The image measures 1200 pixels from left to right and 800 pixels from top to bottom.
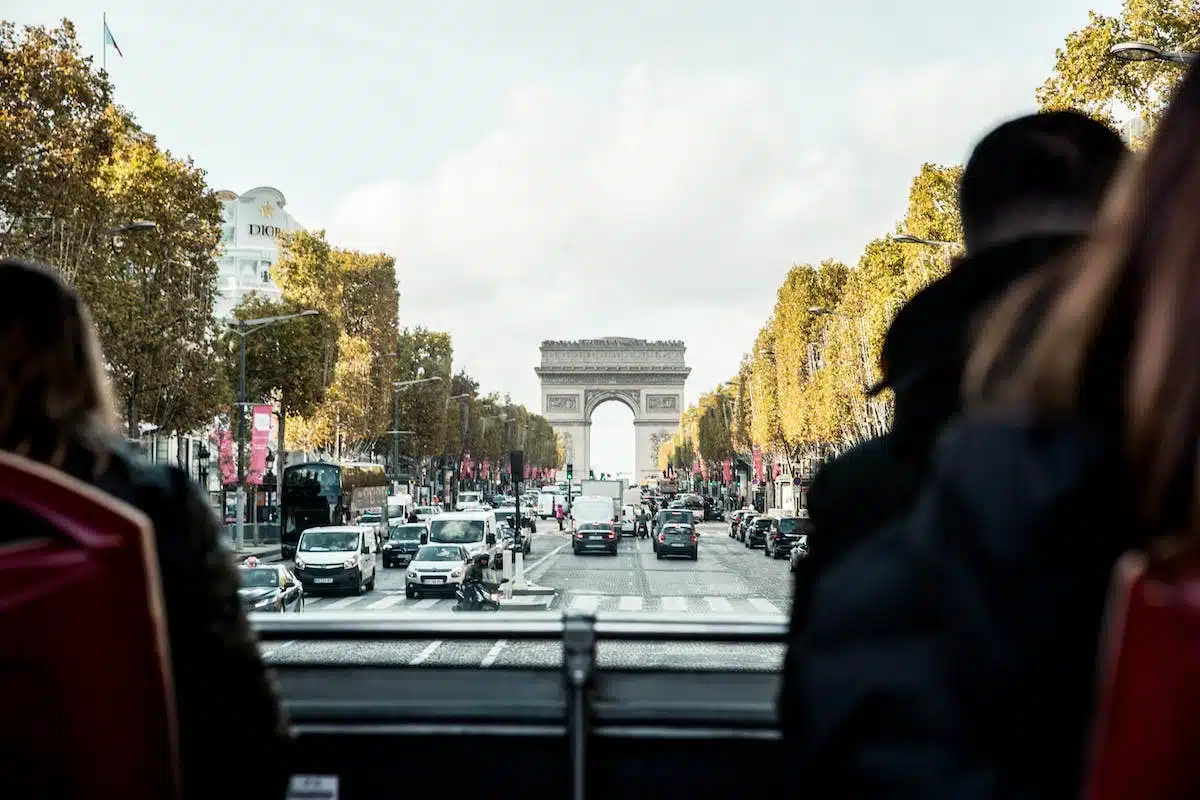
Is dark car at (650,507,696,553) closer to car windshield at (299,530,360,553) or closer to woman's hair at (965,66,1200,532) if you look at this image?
car windshield at (299,530,360,553)

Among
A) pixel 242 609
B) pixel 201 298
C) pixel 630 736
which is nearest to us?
pixel 242 609

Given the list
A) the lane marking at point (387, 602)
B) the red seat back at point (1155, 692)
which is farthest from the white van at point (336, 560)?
the red seat back at point (1155, 692)

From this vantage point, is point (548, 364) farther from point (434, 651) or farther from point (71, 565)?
point (71, 565)

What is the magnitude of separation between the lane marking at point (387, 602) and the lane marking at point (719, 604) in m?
7.10

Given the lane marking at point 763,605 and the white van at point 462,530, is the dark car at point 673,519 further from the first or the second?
the lane marking at point 763,605

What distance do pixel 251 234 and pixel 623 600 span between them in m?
115

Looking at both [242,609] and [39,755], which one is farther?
[242,609]

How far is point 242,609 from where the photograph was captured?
2.17 metres

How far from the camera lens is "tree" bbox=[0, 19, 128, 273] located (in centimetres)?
3058

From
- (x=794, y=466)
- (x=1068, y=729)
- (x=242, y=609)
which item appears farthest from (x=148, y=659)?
(x=794, y=466)

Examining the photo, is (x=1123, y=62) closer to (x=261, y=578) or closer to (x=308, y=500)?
(x=261, y=578)

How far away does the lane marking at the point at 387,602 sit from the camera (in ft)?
108

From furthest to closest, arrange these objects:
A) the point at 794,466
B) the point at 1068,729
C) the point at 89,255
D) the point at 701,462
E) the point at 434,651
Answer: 1. the point at 701,462
2. the point at 794,466
3. the point at 89,255
4. the point at 434,651
5. the point at 1068,729

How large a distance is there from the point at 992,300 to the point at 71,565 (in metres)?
1.13
